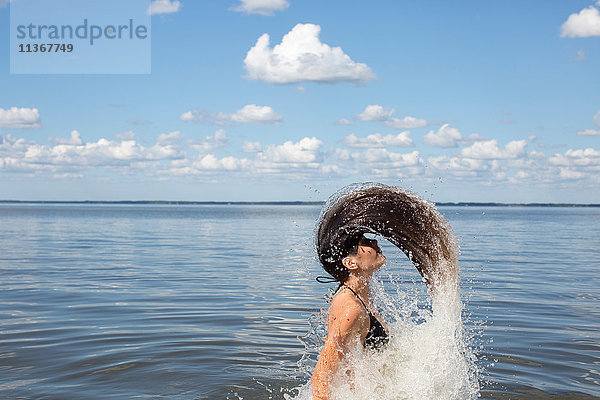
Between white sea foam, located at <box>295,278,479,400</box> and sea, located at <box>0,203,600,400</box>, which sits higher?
white sea foam, located at <box>295,278,479,400</box>

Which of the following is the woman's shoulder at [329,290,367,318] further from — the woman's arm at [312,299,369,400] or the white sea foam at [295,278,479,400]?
the white sea foam at [295,278,479,400]

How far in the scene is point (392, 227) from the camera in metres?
4.52

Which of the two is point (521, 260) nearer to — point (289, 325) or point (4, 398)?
point (289, 325)

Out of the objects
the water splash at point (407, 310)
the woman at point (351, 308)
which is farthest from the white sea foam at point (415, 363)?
the woman at point (351, 308)

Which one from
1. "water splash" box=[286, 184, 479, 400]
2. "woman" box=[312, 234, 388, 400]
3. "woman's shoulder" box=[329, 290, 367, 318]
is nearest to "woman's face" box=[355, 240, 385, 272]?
"woman" box=[312, 234, 388, 400]

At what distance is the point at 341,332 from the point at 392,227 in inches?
32.9

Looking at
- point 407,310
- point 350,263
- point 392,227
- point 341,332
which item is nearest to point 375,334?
point 341,332

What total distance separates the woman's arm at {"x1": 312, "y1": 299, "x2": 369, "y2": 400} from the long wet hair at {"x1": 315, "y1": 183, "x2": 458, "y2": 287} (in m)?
0.29

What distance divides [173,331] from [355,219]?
757 centimetres

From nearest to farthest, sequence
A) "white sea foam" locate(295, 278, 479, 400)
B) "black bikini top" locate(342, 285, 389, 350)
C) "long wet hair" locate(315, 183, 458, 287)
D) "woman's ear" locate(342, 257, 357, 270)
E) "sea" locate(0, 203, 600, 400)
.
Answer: "long wet hair" locate(315, 183, 458, 287) < "woman's ear" locate(342, 257, 357, 270) < "black bikini top" locate(342, 285, 389, 350) < "white sea foam" locate(295, 278, 479, 400) < "sea" locate(0, 203, 600, 400)

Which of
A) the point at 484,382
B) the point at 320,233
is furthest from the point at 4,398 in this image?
the point at 484,382

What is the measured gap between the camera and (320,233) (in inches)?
187

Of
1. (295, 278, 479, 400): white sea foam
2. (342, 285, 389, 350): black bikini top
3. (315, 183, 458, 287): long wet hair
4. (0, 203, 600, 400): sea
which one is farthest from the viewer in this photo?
(0, 203, 600, 400): sea

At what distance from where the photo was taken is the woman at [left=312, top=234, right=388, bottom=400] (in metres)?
4.54
